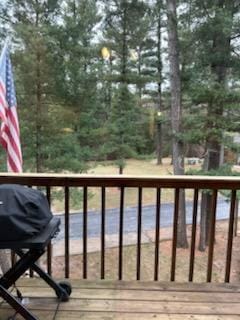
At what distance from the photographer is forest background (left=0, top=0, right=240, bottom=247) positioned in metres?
8.29

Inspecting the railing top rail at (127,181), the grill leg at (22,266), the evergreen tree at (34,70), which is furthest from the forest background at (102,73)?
the grill leg at (22,266)

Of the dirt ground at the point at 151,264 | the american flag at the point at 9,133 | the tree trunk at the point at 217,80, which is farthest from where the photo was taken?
the tree trunk at the point at 217,80

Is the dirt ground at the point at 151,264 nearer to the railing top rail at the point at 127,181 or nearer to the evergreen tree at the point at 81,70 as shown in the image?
the evergreen tree at the point at 81,70

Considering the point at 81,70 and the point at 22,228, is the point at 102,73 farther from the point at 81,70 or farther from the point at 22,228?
the point at 22,228

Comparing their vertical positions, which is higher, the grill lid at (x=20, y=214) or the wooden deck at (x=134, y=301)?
the grill lid at (x=20, y=214)

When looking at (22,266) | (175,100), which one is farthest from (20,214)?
(175,100)

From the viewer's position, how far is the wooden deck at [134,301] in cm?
212

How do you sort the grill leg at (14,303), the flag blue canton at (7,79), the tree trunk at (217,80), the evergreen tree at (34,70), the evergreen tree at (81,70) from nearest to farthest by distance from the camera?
1. the grill leg at (14,303)
2. the flag blue canton at (7,79)
3. the tree trunk at (217,80)
4. the evergreen tree at (34,70)
5. the evergreen tree at (81,70)

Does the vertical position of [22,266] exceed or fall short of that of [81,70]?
it falls short

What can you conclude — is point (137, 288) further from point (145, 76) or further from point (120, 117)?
point (145, 76)

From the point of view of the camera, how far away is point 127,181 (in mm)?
2453

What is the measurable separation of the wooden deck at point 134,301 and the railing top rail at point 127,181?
2.38ft

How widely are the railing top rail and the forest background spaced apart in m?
5.95

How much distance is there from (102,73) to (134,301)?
29.3ft
